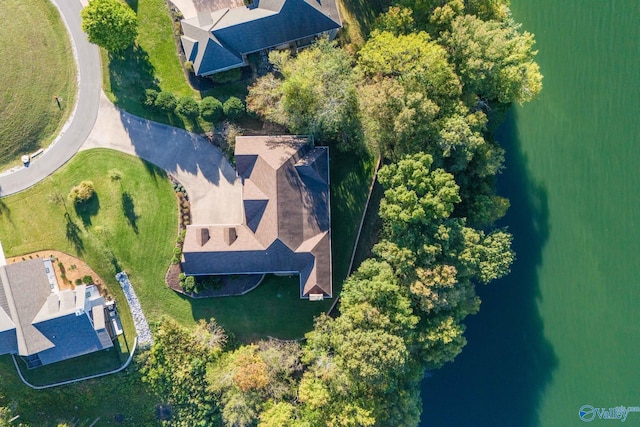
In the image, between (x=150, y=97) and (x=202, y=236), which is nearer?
(x=202, y=236)

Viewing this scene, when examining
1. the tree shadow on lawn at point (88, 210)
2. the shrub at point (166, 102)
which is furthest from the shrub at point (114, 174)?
the shrub at point (166, 102)

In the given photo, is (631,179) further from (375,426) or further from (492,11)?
(375,426)

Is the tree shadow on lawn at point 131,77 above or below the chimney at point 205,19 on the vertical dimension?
below

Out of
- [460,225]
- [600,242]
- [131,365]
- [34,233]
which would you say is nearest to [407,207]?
[460,225]

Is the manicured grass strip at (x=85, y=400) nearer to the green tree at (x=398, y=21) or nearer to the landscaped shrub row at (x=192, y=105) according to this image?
the landscaped shrub row at (x=192, y=105)

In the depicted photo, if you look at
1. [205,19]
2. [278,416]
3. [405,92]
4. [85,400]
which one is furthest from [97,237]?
[405,92]

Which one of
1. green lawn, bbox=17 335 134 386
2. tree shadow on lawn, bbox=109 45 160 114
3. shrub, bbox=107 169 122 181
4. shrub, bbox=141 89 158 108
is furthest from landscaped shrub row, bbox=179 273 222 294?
tree shadow on lawn, bbox=109 45 160 114

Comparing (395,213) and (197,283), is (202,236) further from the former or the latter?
(395,213)
